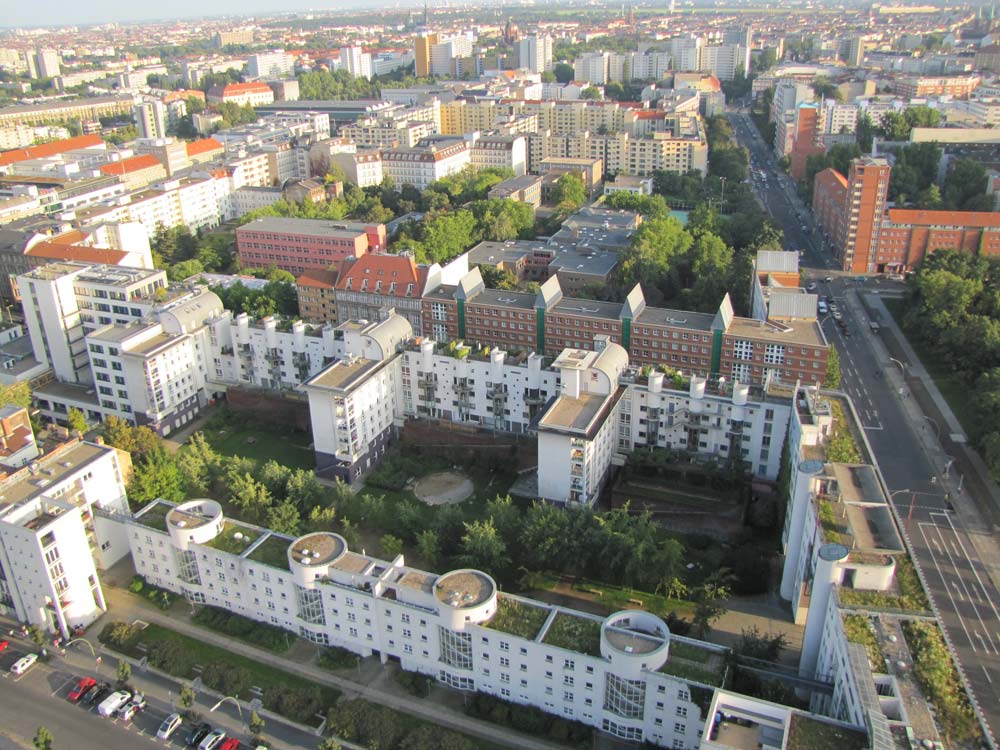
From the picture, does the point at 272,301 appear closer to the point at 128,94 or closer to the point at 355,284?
the point at 355,284

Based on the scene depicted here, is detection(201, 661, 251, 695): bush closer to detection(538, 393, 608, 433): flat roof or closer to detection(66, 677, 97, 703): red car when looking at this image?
detection(66, 677, 97, 703): red car

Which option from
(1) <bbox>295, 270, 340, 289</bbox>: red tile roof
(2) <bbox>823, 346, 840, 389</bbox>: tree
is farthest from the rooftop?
(1) <bbox>295, 270, 340, 289</bbox>: red tile roof

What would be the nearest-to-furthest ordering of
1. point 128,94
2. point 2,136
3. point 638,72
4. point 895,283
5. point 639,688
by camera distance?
point 639,688 → point 895,283 → point 2,136 → point 128,94 → point 638,72

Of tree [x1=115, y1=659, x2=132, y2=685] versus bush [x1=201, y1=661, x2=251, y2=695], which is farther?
tree [x1=115, y1=659, x2=132, y2=685]

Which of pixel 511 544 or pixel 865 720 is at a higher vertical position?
pixel 865 720

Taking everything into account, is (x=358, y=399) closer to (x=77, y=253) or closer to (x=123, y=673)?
(x=123, y=673)

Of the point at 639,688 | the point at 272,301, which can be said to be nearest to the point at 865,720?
the point at 639,688

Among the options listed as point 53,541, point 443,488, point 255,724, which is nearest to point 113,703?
point 255,724
